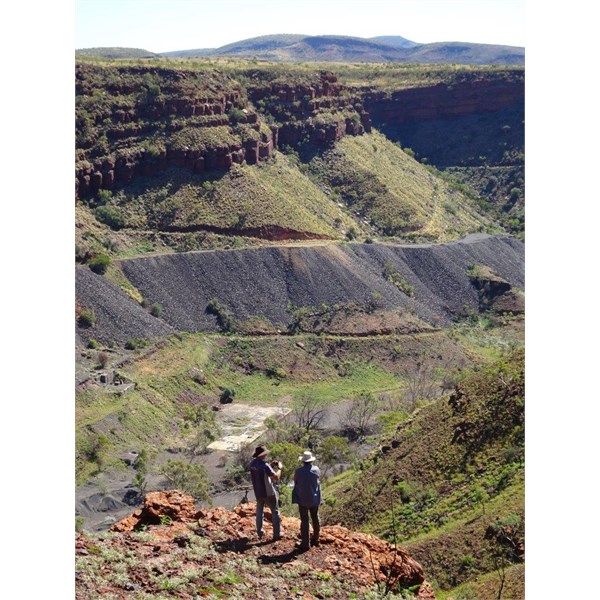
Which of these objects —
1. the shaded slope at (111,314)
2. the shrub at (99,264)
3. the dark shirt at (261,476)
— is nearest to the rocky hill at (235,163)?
the shrub at (99,264)

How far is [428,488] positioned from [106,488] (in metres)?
20.7

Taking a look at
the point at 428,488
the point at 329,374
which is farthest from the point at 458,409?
the point at 329,374

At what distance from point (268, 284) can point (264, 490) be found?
51.0 metres

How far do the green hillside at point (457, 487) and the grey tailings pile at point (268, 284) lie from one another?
31.9 meters

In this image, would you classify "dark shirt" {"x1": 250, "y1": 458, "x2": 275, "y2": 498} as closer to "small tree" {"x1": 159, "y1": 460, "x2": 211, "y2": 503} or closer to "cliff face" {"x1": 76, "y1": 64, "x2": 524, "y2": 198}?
"small tree" {"x1": 159, "y1": 460, "x2": 211, "y2": 503}

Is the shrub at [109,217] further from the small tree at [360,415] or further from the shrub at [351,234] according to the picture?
the small tree at [360,415]

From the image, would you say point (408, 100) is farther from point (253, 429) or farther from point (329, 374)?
point (253, 429)

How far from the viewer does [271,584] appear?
14070 mm

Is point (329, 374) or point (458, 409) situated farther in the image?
point (329, 374)

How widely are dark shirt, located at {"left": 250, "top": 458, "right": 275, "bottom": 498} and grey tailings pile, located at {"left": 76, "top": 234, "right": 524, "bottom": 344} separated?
39663 millimetres

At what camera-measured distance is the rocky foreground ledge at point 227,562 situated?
13.9m

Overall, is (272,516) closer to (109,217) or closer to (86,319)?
(86,319)

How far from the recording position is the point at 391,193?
84.8 metres

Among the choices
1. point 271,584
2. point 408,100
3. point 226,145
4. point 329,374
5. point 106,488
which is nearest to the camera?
point 271,584
